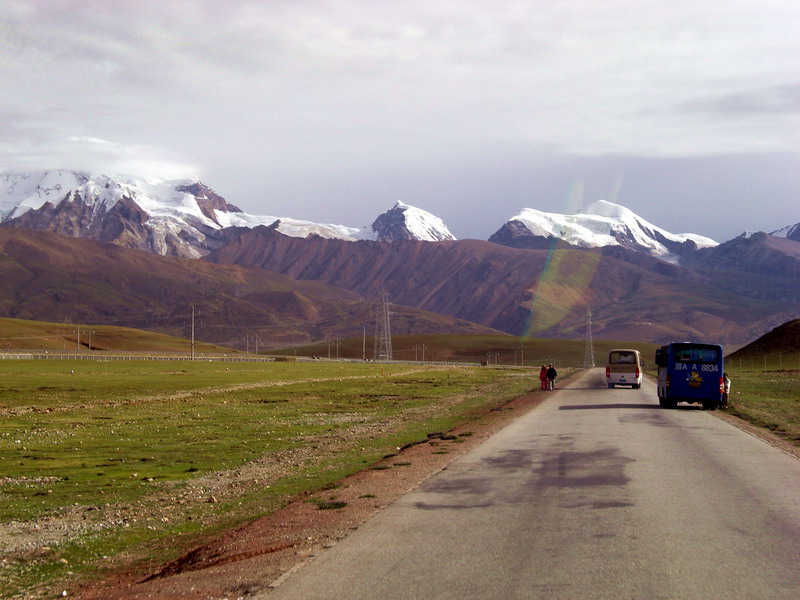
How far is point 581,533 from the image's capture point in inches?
446

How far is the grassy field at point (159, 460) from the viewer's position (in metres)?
12.2

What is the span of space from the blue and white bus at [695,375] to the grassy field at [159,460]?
913cm

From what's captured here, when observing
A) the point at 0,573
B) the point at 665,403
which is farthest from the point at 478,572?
the point at 665,403

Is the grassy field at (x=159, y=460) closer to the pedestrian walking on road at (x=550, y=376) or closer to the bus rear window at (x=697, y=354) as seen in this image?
the bus rear window at (x=697, y=354)

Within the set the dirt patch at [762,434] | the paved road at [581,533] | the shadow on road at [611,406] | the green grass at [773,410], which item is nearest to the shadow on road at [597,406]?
the shadow on road at [611,406]

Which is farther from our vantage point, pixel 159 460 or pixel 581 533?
pixel 159 460

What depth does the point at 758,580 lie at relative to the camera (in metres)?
9.00

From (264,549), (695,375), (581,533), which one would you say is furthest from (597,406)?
(264,549)

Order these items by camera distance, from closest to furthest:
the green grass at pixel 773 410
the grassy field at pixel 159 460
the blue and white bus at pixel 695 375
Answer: the grassy field at pixel 159 460 → the green grass at pixel 773 410 → the blue and white bus at pixel 695 375

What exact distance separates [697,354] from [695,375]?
0.95 metres

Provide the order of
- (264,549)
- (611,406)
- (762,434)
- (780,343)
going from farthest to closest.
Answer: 1. (780,343)
2. (611,406)
3. (762,434)
4. (264,549)

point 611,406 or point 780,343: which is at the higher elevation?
point 780,343

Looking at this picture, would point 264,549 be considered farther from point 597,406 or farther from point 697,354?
point 697,354

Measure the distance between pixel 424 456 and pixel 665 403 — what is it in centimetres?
A: 2312
